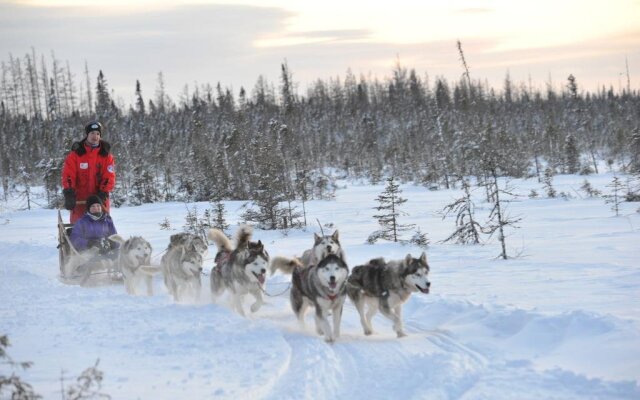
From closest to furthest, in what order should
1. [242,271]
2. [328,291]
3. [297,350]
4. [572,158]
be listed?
1. [297,350]
2. [328,291]
3. [242,271]
4. [572,158]

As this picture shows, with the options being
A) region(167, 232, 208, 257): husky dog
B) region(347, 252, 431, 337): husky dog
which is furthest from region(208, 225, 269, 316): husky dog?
region(347, 252, 431, 337): husky dog

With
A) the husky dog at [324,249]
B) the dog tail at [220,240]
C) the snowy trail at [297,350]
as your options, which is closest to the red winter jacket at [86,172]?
the dog tail at [220,240]

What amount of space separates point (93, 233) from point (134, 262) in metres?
1.06

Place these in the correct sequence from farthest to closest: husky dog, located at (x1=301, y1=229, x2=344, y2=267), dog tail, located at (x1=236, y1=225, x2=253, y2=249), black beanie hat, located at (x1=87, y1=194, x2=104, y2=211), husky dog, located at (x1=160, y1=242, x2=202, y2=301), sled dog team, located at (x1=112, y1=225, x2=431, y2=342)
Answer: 1. black beanie hat, located at (x1=87, y1=194, x2=104, y2=211)
2. husky dog, located at (x1=160, y1=242, x2=202, y2=301)
3. dog tail, located at (x1=236, y1=225, x2=253, y2=249)
4. husky dog, located at (x1=301, y1=229, x2=344, y2=267)
5. sled dog team, located at (x1=112, y1=225, x2=431, y2=342)

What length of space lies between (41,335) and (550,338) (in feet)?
15.3

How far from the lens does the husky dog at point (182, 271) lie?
7.96 meters

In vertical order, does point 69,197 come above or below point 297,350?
above

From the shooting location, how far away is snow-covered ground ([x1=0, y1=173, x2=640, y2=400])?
4.42 meters

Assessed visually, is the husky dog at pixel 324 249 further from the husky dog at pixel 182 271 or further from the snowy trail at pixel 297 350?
the husky dog at pixel 182 271

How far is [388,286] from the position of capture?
6.43 metres

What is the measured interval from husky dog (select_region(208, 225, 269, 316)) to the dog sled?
6.33ft

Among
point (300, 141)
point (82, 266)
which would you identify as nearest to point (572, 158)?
point (300, 141)

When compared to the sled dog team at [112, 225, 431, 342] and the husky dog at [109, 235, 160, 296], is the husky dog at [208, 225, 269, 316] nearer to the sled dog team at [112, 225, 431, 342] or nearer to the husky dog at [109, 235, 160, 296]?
the sled dog team at [112, 225, 431, 342]

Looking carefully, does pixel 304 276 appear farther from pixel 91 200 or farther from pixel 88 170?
pixel 88 170
